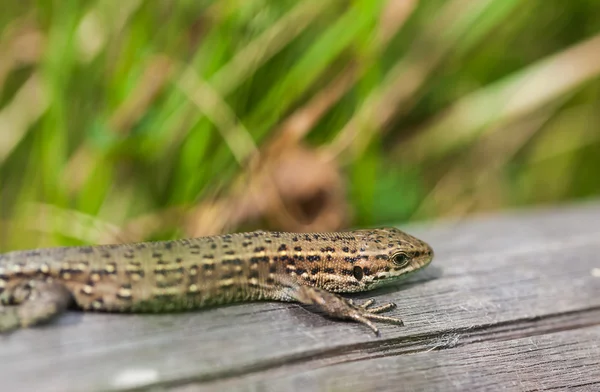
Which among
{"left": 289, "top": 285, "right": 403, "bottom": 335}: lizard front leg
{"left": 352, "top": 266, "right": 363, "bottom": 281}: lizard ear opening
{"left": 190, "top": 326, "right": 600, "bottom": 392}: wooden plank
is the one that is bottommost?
{"left": 190, "top": 326, "right": 600, "bottom": 392}: wooden plank

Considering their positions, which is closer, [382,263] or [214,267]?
[214,267]

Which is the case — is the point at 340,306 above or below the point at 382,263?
below

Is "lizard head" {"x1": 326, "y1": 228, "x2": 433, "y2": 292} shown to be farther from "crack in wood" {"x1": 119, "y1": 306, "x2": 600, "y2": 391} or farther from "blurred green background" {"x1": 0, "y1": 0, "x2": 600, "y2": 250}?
"blurred green background" {"x1": 0, "y1": 0, "x2": 600, "y2": 250}

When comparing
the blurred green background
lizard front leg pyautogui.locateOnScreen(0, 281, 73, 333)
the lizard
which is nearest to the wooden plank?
the lizard

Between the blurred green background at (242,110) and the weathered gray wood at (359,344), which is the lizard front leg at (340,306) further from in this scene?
the blurred green background at (242,110)

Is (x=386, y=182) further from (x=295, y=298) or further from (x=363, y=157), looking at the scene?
(x=295, y=298)

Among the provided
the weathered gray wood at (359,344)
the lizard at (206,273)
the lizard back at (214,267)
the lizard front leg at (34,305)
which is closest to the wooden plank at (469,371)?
the weathered gray wood at (359,344)

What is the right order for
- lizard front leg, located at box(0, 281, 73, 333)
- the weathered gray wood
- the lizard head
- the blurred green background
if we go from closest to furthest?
the weathered gray wood, lizard front leg, located at box(0, 281, 73, 333), the lizard head, the blurred green background

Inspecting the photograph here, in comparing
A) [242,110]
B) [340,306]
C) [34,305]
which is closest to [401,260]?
[340,306]

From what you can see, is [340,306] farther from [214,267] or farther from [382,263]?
[214,267]
